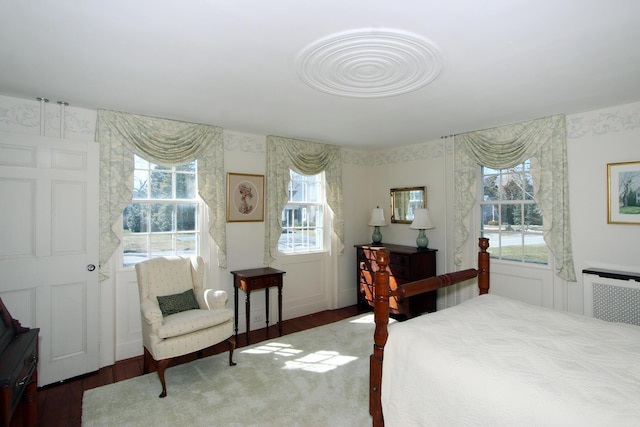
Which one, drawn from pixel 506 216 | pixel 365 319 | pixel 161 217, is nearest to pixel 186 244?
pixel 161 217

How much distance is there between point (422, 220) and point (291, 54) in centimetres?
302

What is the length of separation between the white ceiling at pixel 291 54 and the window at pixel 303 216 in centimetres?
154

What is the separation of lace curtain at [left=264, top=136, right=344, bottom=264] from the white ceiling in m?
1.01

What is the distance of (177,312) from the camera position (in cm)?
316

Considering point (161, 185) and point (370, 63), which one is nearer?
point (370, 63)

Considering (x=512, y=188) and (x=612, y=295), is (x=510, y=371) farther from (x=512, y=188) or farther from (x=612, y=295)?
(x=512, y=188)

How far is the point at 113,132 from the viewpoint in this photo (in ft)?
10.6

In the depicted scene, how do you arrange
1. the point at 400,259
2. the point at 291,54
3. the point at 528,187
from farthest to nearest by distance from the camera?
the point at 400,259 < the point at 528,187 < the point at 291,54

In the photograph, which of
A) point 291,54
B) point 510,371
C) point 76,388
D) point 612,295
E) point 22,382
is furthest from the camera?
point 612,295

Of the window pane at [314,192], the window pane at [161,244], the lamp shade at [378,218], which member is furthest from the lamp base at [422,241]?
the window pane at [161,244]

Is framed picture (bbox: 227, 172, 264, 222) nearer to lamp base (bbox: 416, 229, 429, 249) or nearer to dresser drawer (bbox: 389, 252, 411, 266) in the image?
dresser drawer (bbox: 389, 252, 411, 266)

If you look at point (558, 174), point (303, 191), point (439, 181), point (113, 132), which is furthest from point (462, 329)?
point (113, 132)

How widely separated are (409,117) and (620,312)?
2688mm

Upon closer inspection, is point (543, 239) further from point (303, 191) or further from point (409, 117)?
point (303, 191)
